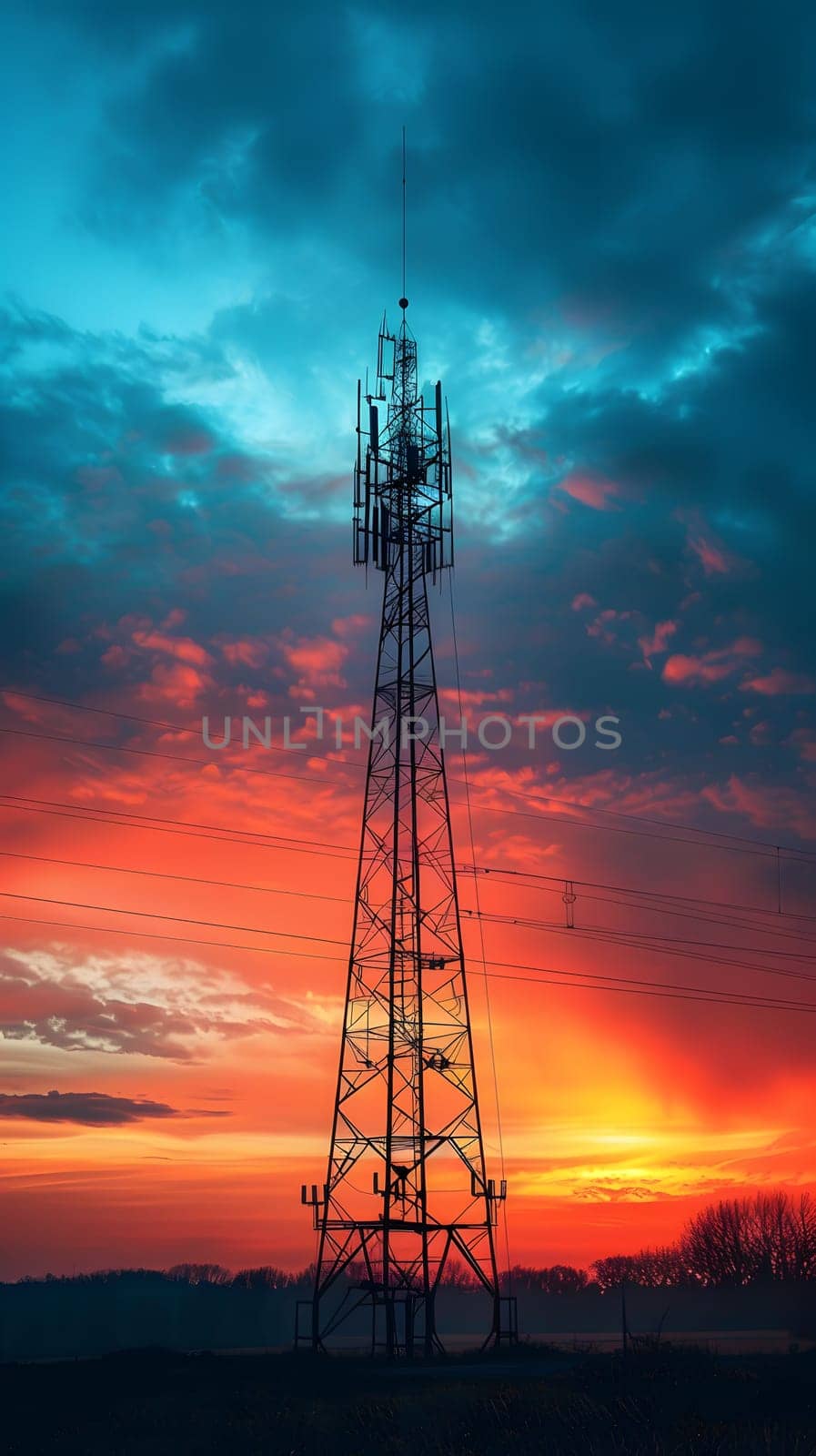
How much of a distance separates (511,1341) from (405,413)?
40013mm

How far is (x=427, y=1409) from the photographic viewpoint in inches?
1319

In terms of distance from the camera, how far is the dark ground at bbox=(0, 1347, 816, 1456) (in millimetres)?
26766

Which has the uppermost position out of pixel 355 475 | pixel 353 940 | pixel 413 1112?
pixel 355 475

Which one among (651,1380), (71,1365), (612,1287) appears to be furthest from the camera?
(612,1287)

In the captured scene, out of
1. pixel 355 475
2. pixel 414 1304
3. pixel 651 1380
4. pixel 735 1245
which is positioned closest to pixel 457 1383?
pixel 651 1380

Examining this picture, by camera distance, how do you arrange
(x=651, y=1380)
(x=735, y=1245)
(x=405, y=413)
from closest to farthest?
1. (x=651, y=1380)
2. (x=405, y=413)
3. (x=735, y=1245)

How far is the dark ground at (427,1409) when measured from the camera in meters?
26.8

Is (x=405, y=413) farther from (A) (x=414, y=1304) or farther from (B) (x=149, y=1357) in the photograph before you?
(B) (x=149, y=1357)

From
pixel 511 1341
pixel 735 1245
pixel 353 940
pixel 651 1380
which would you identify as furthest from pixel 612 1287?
pixel 651 1380

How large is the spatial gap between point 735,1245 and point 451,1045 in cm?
9787

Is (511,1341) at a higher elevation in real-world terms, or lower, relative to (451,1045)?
lower

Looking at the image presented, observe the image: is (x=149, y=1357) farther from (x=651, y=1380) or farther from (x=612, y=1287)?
(x=612, y=1287)

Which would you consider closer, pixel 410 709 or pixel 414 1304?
pixel 414 1304

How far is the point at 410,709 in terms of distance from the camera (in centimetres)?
5753
